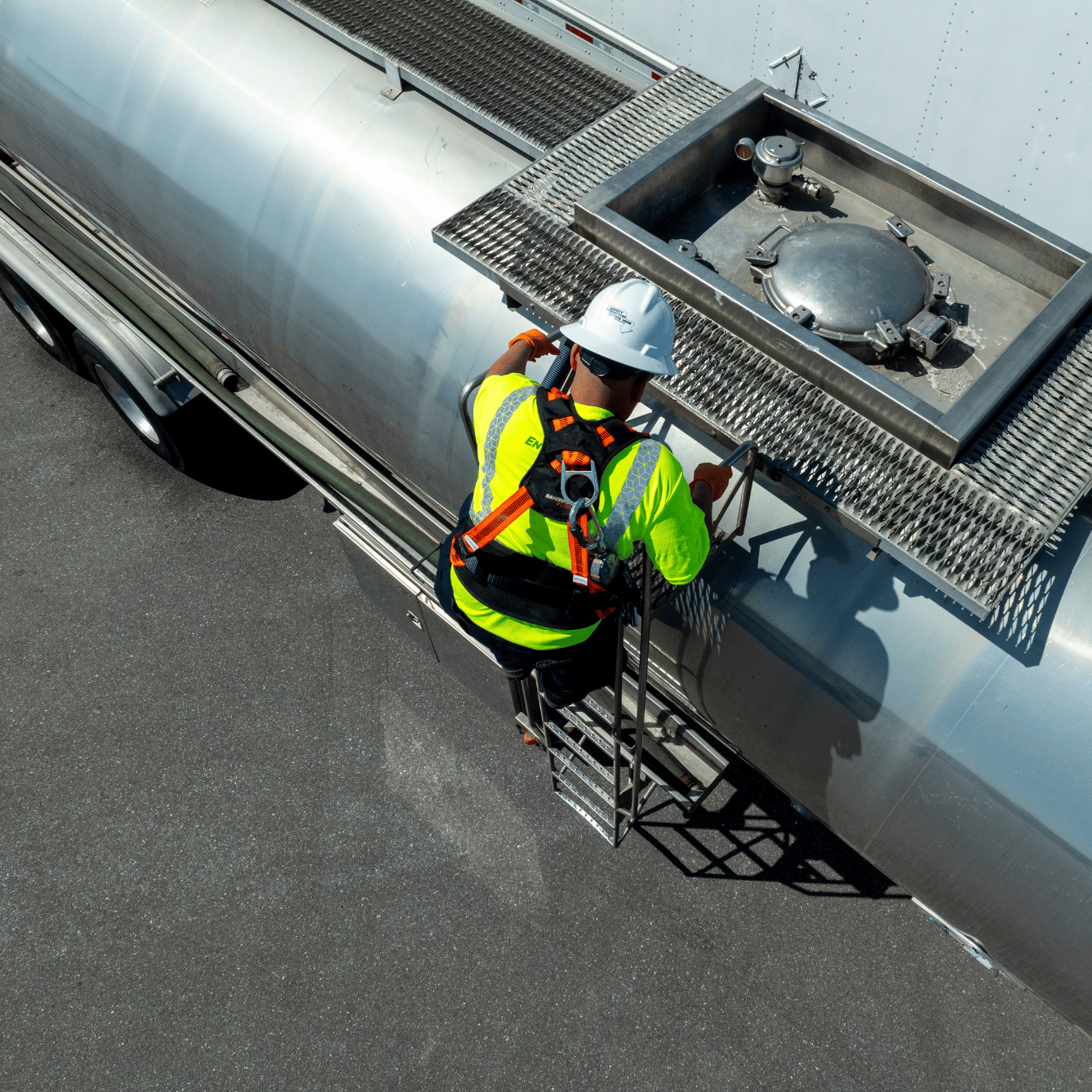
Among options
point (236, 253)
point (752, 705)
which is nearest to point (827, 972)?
point (752, 705)

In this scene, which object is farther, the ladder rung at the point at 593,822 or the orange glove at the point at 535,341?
the ladder rung at the point at 593,822

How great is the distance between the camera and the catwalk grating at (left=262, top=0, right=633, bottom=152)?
4.20 metres

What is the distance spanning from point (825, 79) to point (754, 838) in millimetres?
4066

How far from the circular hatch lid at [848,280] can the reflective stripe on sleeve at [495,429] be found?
3.28 ft

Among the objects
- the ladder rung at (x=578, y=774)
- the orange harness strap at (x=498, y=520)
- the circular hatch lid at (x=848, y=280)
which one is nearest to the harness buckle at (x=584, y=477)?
the orange harness strap at (x=498, y=520)

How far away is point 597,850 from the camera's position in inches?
217

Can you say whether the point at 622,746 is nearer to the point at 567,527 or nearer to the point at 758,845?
the point at 758,845

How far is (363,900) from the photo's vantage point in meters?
5.36

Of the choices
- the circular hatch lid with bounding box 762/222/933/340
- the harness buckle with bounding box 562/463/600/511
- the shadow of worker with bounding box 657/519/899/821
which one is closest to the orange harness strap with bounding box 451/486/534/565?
the harness buckle with bounding box 562/463/600/511

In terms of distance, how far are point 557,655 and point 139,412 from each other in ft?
14.9

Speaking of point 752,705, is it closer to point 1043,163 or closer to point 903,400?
point 903,400

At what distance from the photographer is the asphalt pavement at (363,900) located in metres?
4.90

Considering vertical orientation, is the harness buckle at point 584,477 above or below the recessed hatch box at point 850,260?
below

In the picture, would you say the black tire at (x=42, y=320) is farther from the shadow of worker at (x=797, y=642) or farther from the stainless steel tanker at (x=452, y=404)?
the shadow of worker at (x=797, y=642)
